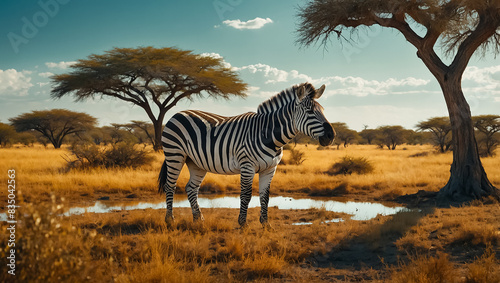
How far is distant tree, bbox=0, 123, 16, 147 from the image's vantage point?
45522mm

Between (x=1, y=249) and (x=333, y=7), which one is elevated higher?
(x=333, y=7)

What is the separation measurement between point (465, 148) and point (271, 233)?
7.26 metres

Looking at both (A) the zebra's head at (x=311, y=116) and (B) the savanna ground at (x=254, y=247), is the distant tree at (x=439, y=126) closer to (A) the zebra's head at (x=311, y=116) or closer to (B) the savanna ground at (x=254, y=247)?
(B) the savanna ground at (x=254, y=247)

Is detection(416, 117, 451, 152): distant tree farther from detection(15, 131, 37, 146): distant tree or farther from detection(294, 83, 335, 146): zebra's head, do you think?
detection(15, 131, 37, 146): distant tree

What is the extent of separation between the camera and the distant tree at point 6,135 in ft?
149

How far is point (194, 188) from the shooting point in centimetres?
733

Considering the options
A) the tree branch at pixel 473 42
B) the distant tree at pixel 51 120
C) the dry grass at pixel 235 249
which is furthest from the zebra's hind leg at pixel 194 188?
the distant tree at pixel 51 120

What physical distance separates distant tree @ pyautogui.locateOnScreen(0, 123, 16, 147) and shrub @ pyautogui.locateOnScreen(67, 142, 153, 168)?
1387 inches

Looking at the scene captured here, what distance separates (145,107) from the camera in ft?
87.2

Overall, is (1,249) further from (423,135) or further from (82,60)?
(423,135)

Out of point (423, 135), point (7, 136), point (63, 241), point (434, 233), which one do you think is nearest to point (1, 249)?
point (63, 241)

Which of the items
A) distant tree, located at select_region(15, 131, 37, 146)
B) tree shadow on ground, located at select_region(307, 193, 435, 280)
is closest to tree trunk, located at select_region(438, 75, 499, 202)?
tree shadow on ground, located at select_region(307, 193, 435, 280)

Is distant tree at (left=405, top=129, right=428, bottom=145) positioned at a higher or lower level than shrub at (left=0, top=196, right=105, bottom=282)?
higher

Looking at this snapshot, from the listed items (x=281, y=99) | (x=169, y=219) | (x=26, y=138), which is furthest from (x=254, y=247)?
(x=26, y=138)
